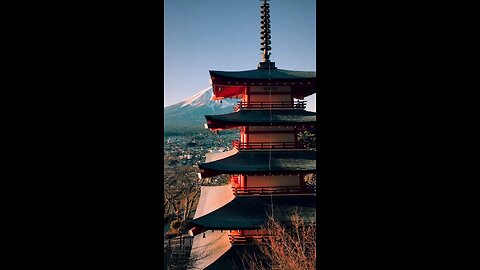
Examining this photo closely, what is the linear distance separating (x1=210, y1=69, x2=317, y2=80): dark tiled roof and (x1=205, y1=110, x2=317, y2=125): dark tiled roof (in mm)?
1063

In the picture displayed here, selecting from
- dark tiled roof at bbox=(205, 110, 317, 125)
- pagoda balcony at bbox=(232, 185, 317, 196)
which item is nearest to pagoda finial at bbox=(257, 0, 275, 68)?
dark tiled roof at bbox=(205, 110, 317, 125)

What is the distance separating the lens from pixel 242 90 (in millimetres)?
10023

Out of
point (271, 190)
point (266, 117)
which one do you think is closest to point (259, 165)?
point (271, 190)

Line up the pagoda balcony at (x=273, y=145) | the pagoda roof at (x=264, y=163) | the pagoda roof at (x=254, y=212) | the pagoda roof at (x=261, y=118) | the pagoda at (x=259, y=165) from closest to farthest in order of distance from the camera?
the pagoda roof at (x=254, y=212) → the pagoda at (x=259, y=165) → the pagoda roof at (x=264, y=163) → the pagoda roof at (x=261, y=118) → the pagoda balcony at (x=273, y=145)

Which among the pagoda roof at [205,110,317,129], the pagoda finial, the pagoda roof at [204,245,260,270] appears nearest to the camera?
the pagoda roof at [204,245,260,270]

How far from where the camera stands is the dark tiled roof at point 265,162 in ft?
27.3

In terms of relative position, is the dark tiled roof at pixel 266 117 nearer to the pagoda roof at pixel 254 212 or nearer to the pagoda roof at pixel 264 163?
the pagoda roof at pixel 264 163

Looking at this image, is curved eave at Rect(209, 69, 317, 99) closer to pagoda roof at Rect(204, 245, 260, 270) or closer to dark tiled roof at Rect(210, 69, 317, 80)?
dark tiled roof at Rect(210, 69, 317, 80)

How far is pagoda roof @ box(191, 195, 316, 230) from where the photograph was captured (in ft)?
25.2

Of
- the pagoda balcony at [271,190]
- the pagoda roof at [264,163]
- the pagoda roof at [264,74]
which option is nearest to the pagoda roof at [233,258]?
the pagoda balcony at [271,190]
